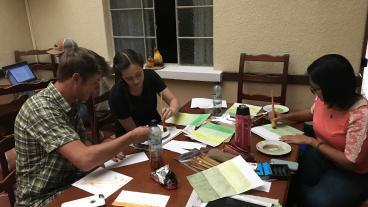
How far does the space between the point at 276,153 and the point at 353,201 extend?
445 mm

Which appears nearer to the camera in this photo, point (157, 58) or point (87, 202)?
point (87, 202)

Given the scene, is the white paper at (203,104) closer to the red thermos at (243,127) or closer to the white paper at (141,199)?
the red thermos at (243,127)

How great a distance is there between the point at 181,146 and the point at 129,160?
0.28 metres

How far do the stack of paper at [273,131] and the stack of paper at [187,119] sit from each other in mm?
328

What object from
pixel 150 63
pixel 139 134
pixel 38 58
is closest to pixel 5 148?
pixel 139 134

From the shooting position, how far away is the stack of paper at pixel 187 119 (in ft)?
6.19

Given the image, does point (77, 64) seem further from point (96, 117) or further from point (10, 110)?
point (96, 117)

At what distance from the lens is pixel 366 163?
152cm

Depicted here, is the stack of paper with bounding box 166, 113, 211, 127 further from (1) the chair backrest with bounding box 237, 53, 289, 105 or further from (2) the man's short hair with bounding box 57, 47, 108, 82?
(1) the chair backrest with bounding box 237, 53, 289, 105

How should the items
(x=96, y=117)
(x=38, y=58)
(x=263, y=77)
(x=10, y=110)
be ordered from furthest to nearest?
1. (x=38, y=58)
2. (x=263, y=77)
3. (x=96, y=117)
4. (x=10, y=110)

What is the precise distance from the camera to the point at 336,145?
1591mm

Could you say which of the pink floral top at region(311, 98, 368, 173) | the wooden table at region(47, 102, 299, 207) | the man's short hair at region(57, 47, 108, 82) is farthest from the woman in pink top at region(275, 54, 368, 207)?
the man's short hair at region(57, 47, 108, 82)

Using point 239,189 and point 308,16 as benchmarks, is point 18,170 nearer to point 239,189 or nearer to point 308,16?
point 239,189

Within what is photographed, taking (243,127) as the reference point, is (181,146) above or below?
below
